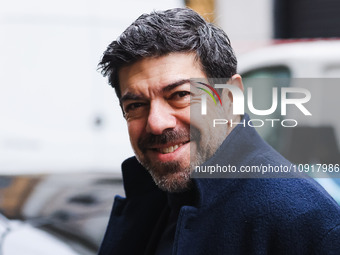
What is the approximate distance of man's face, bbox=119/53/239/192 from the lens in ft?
4.74

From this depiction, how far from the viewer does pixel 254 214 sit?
130 cm

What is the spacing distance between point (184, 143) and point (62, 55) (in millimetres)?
3793

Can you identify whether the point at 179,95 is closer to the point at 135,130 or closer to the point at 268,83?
the point at 135,130

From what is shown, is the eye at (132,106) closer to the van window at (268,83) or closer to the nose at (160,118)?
the nose at (160,118)

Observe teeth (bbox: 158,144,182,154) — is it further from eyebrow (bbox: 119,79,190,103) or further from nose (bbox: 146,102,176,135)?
eyebrow (bbox: 119,79,190,103)

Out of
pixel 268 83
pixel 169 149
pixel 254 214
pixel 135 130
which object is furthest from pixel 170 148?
pixel 268 83

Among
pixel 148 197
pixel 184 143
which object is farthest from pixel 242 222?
pixel 148 197

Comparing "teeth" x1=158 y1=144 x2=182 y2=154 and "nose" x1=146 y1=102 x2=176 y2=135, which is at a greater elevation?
"nose" x1=146 y1=102 x2=176 y2=135

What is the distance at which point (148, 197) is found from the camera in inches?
73.8

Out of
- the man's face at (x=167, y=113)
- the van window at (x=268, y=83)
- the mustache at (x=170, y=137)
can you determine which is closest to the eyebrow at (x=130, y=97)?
the man's face at (x=167, y=113)

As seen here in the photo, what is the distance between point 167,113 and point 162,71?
12 cm

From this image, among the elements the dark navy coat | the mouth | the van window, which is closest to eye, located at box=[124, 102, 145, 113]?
the mouth

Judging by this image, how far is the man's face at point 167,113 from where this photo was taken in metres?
1.44

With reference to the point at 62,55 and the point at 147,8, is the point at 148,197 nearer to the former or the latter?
the point at 62,55
